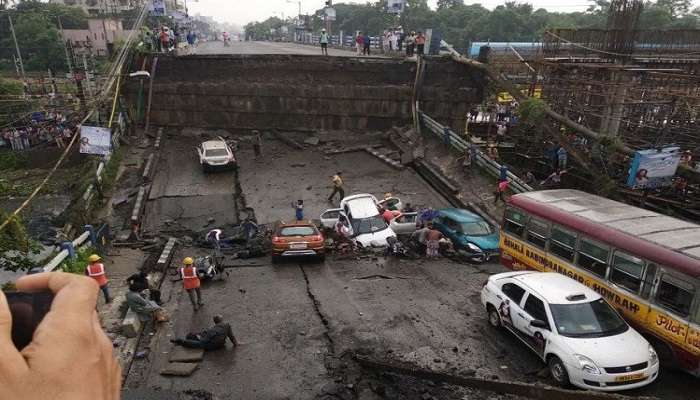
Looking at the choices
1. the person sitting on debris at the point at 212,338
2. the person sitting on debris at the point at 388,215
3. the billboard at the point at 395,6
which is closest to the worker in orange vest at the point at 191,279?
the person sitting on debris at the point at 212,338

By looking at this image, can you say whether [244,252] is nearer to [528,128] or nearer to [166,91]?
[528,128]

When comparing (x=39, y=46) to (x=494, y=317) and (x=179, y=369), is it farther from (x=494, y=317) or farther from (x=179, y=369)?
(x=494, y=317)

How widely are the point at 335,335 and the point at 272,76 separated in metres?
23.0

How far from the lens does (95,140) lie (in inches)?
723

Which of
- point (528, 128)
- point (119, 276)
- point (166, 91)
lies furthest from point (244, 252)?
point (166, 91)

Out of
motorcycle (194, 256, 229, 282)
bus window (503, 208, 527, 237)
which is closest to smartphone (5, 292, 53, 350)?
bus window (503, 208, 527, 237)

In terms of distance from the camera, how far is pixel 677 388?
9.17m

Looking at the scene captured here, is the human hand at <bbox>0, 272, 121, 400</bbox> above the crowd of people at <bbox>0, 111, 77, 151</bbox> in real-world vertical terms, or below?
above

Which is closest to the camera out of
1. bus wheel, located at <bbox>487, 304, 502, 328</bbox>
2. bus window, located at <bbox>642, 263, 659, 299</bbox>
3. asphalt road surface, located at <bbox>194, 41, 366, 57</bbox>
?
bus window, located at <bbox>642, 263, 659, 299</bbox>

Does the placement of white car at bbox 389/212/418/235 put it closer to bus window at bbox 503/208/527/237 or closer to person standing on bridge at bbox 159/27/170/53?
bus window at bbox 503/208/527/237

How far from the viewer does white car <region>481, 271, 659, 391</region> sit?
876cm

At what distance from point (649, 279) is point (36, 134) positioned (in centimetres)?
3396

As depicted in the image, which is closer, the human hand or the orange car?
the human hand

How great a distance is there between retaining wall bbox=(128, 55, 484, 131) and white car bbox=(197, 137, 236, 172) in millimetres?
4918
